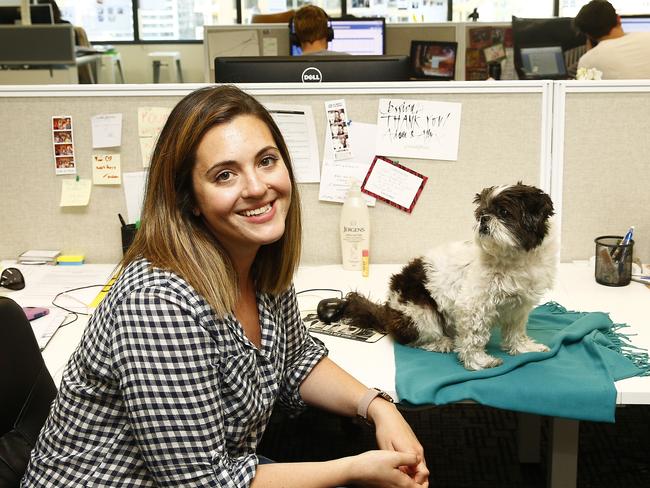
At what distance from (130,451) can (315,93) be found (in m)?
1.09

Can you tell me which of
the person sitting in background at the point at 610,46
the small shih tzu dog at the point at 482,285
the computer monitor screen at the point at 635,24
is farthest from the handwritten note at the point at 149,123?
the computer monitor screen at the point at 635,24

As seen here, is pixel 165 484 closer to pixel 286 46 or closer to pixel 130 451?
pixel 130 451

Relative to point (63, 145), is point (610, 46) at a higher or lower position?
higher

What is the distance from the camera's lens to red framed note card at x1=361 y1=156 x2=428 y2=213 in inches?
73.1

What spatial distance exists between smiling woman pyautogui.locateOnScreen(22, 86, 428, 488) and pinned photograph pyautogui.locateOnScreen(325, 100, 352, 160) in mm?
720

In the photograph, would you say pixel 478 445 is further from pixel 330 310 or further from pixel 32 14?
pixel 32 14

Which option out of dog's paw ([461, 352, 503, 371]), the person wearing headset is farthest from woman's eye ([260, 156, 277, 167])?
the person wearing headset

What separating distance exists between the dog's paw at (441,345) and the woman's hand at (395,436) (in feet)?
0.90

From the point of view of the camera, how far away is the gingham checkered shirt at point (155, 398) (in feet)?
3.03

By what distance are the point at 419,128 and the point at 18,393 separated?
1.13m

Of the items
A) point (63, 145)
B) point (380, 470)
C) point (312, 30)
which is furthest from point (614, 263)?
point (312, 30)

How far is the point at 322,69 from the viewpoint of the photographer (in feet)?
6.93

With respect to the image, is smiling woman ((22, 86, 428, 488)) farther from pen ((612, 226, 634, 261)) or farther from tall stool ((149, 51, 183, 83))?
tall stool ((149, 51, 183, 83))

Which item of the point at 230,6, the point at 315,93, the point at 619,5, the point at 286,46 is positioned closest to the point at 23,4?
the point at 286,46
